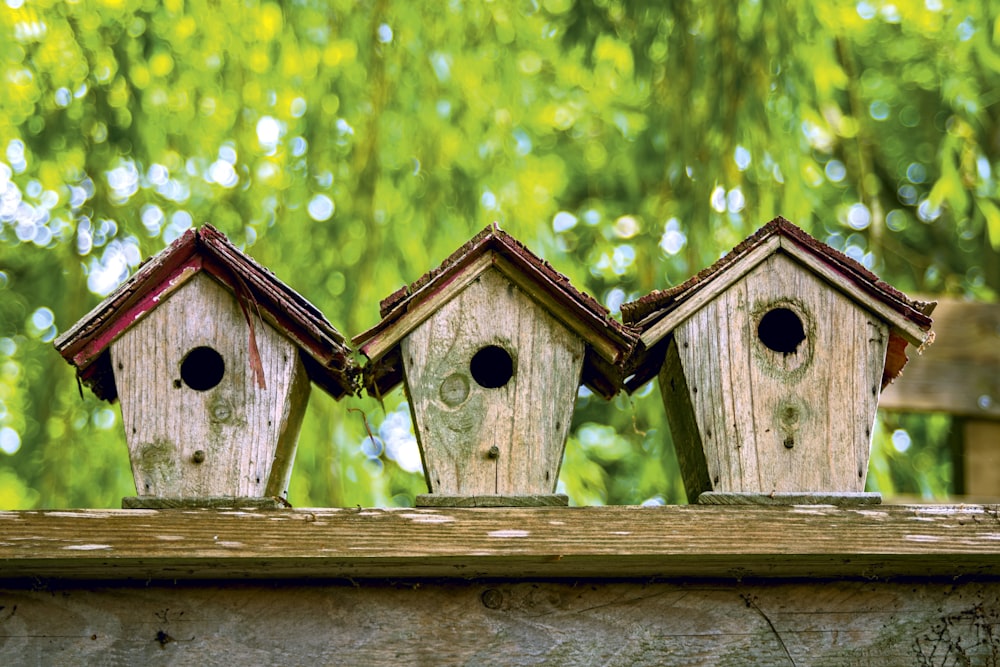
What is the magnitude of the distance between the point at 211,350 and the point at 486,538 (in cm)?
45

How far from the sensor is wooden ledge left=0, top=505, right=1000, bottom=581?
114cm

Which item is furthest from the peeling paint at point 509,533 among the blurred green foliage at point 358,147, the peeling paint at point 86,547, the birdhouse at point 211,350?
the blurred green foliage at point 358,147

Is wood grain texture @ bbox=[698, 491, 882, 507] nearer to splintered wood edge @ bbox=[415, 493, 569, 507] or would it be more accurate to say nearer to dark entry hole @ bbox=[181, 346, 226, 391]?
splintered wood edge @ bbox=[415, 493, 569, 507]

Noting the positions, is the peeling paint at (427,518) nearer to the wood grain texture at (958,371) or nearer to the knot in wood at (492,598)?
the knot in wood at (492,598)

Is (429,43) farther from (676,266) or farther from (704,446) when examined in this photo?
(704,446)

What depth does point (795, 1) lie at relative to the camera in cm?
272

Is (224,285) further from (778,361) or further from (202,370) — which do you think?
(778,361)

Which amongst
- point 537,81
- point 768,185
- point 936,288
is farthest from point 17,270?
point 936,288

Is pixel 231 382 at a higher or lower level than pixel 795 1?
lower

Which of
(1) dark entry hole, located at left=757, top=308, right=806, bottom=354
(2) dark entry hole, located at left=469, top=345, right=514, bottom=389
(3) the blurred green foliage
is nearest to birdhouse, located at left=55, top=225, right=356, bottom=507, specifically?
(2) dark entry hole, located at left=469, top=345, right=514, bottom=389

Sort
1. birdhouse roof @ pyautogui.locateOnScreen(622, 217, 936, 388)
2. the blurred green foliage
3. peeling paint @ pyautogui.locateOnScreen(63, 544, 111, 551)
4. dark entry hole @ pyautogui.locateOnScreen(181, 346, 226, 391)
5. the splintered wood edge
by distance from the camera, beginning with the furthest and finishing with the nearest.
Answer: the blurred green foliage → dark entry hole @ pyautogui.locateOnScreen(181, 346, 226, 391) → birdhouse roof @ pyautogui.locateOnScreen(622, 217, 936, 388) → the splintered wood edge → peeling paint @ pyautogui.locateOnScreen(63, 544, 111, 551)

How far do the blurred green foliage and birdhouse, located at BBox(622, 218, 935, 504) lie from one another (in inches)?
48.8

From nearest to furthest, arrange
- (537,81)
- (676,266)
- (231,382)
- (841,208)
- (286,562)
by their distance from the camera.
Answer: (286,562) < (231,382) < (676,266) < (537,81) < (841,208)

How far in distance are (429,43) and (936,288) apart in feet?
10.1
